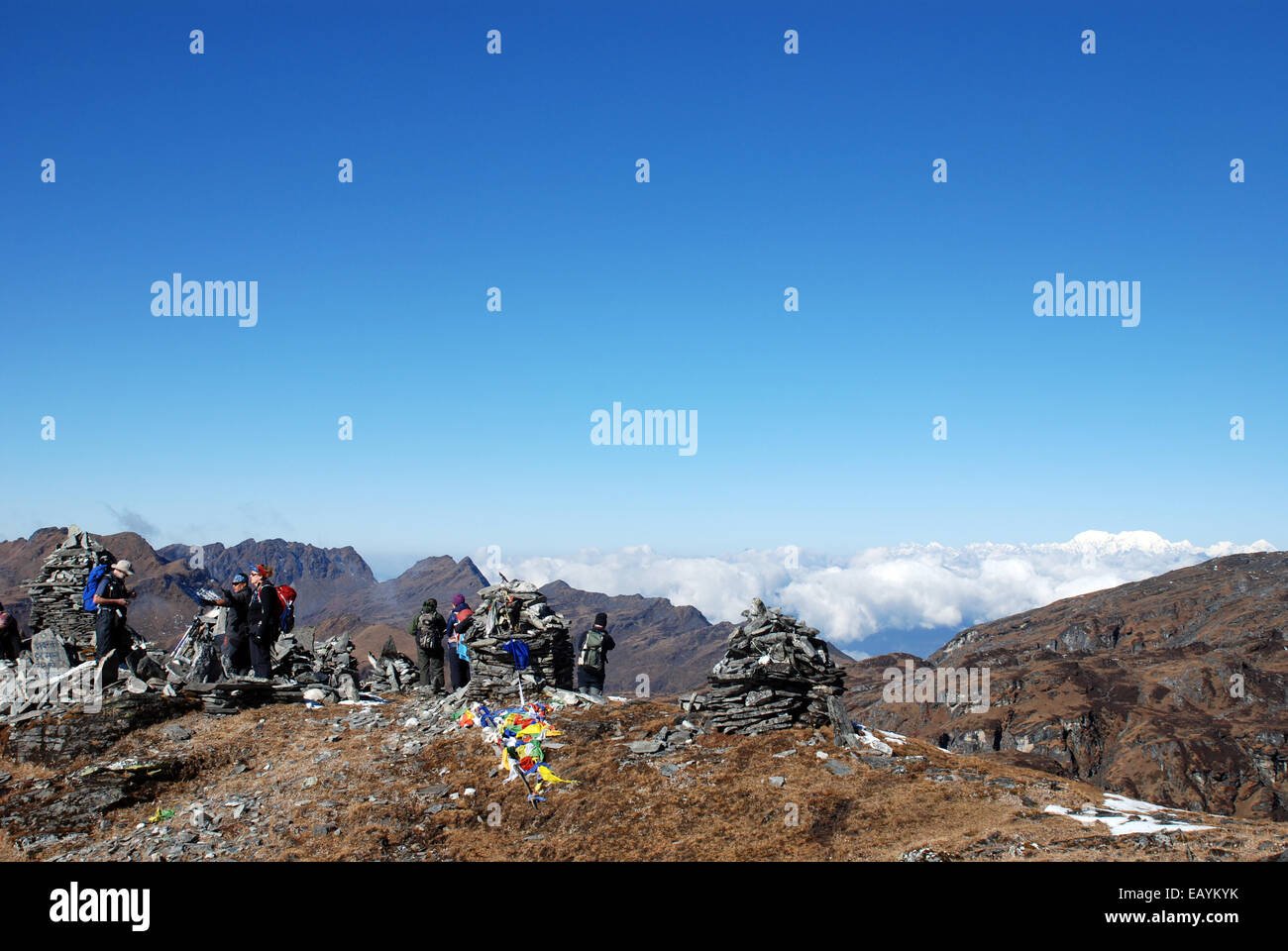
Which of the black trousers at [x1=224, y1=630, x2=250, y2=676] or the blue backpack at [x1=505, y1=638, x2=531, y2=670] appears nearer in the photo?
the black trousers at [x1=224, y1=630, x2=250, y2=676]

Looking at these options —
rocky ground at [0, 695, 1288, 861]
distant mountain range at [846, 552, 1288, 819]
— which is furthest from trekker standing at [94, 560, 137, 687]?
distant mountain range at [846, 552, 1288, 819]

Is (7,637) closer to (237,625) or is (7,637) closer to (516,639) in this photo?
(237,625)

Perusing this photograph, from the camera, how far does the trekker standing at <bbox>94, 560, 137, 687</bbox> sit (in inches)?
830

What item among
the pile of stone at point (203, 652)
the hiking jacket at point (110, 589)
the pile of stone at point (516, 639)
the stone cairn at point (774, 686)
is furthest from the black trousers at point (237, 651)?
the stone cairn at point (774, 686)

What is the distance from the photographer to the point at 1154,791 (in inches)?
3964

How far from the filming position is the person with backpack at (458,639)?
25.0 m

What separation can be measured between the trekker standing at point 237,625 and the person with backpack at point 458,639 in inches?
239

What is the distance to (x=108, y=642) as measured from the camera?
21422mm

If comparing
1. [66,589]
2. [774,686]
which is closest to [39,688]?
[66,589]

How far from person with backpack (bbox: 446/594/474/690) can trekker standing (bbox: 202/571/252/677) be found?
19.9ft

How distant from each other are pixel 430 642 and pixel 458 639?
2427mm

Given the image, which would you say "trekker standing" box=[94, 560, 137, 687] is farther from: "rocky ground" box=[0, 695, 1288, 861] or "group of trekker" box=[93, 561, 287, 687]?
"rocky ground" box=[0, 695, 1288, 861]
